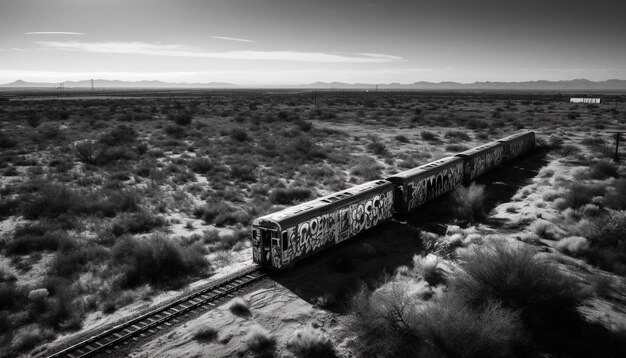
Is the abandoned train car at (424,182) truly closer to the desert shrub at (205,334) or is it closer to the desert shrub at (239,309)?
the desert shrub at (239,309)

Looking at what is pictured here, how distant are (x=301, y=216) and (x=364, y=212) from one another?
342 cm

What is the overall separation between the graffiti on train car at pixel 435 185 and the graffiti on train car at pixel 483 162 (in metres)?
1.46

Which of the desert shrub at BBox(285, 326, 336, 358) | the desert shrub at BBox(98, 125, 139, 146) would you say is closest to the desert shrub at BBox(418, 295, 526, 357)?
the desert shrub at BBox(285, 326, 336, 358)

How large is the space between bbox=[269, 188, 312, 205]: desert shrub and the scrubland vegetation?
0.33ft

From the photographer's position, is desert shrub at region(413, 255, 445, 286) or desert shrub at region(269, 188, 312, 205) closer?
desert shrub at region(413, 255, 445, 286)

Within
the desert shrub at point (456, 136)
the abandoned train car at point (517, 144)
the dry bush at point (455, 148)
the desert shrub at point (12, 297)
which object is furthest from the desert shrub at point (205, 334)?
the desert shrub at point (456, 136)

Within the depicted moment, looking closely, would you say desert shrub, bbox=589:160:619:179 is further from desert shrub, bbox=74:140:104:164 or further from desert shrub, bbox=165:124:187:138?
desert shrub, bbox=165:124:187:138

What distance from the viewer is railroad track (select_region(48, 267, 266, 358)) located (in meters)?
8.69

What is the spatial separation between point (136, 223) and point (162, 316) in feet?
24.5

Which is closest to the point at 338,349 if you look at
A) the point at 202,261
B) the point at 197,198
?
the point at 202,261

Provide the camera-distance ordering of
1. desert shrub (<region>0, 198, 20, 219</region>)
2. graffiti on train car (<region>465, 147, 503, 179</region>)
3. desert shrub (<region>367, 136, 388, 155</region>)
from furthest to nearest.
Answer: desert shrub (<region>367, 136, 388, 155</region>) < graffiti on train car (<region>465, 147, 503, 179</region>) < desert shrub (<region>0, 198, 20, 219</region>)

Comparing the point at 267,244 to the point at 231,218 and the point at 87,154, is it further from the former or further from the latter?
the point at 87,154

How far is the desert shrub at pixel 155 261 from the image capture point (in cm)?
1233

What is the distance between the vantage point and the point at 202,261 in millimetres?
13219
